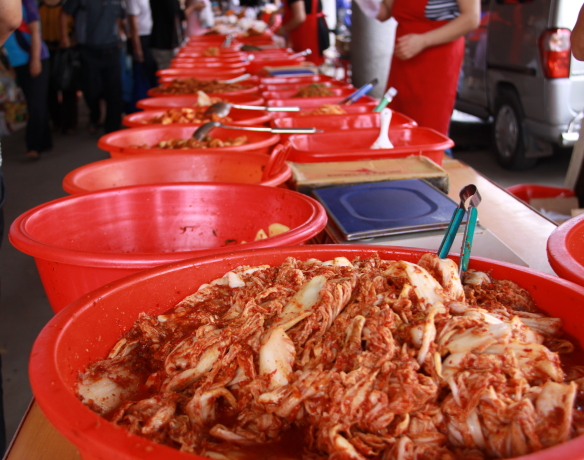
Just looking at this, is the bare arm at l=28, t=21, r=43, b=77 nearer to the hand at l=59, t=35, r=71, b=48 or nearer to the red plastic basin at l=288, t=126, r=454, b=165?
the hand at l=59, t=35, r=71, b=48

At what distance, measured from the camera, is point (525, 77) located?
428 cm

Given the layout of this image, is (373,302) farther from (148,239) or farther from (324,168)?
(324,168)

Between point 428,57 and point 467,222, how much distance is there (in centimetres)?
245

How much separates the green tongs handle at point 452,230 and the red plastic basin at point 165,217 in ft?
0.92

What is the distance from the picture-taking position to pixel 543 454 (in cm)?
48

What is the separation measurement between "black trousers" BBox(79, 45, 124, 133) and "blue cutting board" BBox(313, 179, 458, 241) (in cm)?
514

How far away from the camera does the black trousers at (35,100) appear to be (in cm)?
505

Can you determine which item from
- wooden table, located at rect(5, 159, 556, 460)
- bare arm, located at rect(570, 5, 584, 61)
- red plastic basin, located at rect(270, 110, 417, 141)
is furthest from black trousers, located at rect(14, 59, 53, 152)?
bare arm, located at rect(570, 5, 584, 61)

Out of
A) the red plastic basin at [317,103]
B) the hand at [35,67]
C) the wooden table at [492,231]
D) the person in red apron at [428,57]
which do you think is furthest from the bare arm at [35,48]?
the wooden table at [492,231]

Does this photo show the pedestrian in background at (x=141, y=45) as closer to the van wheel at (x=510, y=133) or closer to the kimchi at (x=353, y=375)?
the van wheel at (x=510, y=133)

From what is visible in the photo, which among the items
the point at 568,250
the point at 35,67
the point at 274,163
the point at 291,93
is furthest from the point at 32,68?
the point at 568,250

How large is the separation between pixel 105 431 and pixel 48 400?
9cm

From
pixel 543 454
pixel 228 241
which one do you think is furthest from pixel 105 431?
pixel 228 241

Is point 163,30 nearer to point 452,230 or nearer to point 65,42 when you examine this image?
point 65,42
